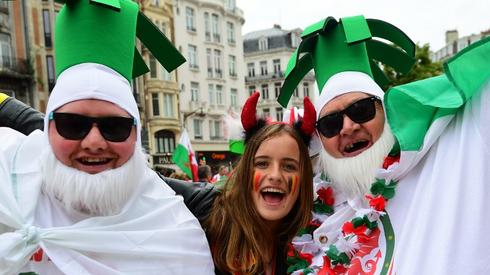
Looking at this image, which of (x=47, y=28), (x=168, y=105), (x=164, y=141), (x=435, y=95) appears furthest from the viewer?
(x=168, y=105)

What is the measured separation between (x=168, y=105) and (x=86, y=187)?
25.3 meters

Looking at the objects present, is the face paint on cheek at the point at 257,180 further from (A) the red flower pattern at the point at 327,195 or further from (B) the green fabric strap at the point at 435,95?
(B) the green fabric strap at the point at 435,95

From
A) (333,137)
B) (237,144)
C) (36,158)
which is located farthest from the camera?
(237,144)

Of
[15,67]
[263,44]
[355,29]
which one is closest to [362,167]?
[355,29]

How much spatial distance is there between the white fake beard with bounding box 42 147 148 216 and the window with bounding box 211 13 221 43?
29.9 meters

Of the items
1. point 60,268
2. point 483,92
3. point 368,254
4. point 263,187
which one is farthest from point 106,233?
point 483,92

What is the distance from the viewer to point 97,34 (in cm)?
216

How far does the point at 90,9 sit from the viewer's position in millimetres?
2162

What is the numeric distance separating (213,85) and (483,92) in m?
29.2

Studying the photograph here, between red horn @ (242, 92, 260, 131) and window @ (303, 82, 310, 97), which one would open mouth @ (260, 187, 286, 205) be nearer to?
red horn @ (242, 92, 260, 131)

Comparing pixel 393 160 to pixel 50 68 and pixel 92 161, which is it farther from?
pixel 50 68

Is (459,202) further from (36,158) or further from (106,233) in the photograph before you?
(36,158)

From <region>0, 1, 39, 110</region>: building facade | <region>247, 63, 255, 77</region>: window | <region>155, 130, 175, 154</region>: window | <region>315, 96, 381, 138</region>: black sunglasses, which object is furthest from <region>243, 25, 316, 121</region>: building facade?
<region>315, 96, 381, 138</region>: black sunglasses

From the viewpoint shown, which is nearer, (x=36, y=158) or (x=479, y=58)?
(x=479, y=58)
